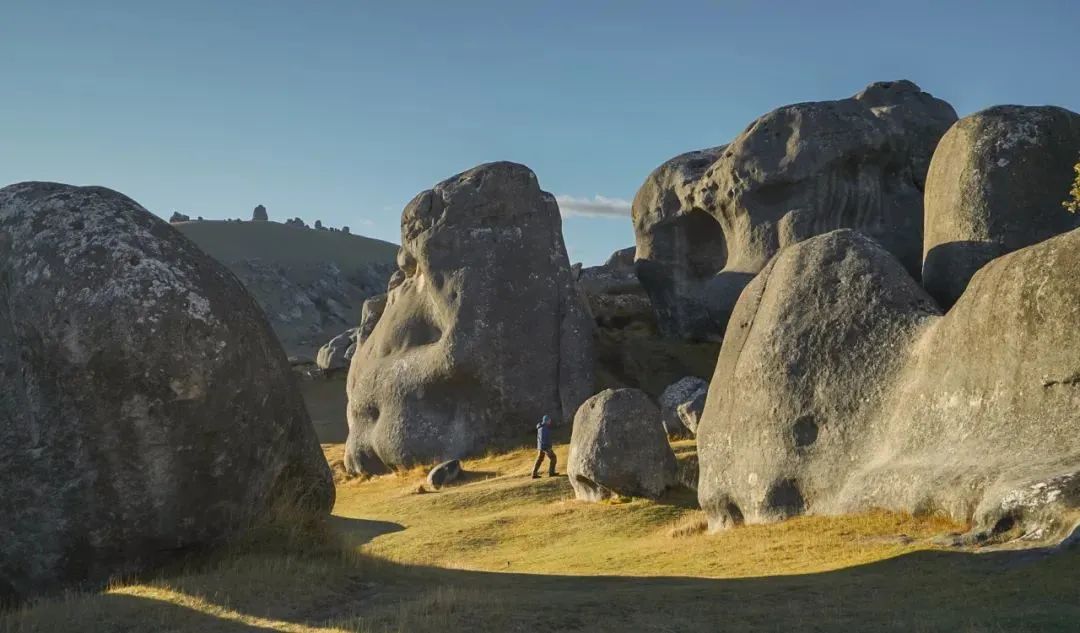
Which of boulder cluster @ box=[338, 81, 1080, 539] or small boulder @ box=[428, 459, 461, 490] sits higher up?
boulder cluster @ box=[338, 81, 1080, 539]

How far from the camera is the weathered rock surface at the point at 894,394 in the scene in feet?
37.4

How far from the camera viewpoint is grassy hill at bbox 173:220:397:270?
121 metres

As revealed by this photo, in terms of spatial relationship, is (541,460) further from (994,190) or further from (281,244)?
(281,244)

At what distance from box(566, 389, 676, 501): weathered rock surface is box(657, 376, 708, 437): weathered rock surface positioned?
15.3 ft

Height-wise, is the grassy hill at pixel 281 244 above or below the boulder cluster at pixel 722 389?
above

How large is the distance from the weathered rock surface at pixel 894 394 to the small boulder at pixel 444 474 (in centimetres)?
1036

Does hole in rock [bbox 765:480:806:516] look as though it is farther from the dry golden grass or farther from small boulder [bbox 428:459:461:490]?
small boulder [bbox 428:459:461:490]

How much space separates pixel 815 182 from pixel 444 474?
12.0m

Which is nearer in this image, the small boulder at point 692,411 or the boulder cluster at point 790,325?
the boulder cluster at point 790,325

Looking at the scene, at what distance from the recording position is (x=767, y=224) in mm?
30656

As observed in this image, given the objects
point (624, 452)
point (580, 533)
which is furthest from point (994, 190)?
point (580, 533)

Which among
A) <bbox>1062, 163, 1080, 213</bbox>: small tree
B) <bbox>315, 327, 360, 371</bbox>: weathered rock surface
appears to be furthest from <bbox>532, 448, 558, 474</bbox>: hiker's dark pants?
<bbox>315, 327, 360, 371</bbox>: weathered rock surface

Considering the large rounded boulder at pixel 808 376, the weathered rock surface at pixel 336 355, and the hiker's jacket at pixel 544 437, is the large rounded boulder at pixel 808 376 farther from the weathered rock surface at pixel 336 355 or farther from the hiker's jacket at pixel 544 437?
the weathered rock surface at pixel 336 355

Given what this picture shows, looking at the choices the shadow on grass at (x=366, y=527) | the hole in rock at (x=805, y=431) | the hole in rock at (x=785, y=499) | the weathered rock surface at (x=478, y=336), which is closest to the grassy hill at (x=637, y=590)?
the hole in rock at (x=785, y=499)
